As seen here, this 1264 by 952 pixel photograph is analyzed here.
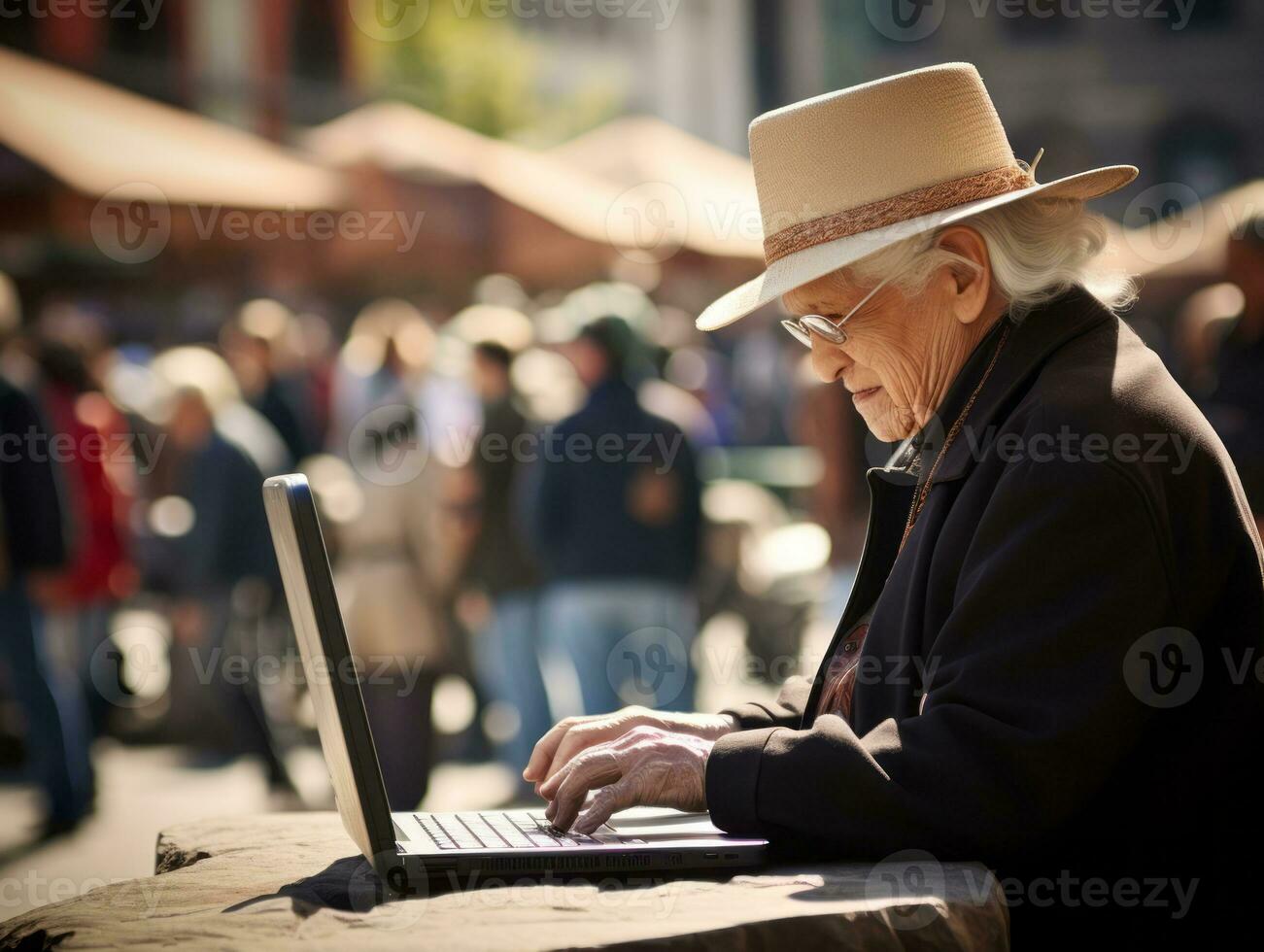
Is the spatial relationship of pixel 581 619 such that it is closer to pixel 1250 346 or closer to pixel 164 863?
pixel 1250 346

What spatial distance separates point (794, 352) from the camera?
1291cm

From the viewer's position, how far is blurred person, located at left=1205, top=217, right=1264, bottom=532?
5070 mm

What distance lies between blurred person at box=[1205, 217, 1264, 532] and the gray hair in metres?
3.13

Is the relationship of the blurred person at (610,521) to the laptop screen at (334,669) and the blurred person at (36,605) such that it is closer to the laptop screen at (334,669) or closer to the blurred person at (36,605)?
the blurred person at (36,605)

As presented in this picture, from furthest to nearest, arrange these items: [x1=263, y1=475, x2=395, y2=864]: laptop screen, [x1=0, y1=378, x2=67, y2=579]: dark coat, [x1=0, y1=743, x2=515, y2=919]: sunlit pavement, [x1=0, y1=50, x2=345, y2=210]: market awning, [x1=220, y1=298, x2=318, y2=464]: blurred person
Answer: [x1=0, y1=50, x2=345, y2=210]: market awning, [x1=220, y1=298, x2=318, y2=464]: blurred person, [x1=0, y1=378, x2=67, y2=579]: dark coat, [x1=0, y1=743, x2=515, y2=919]: sunlit pavement, [x1=263, y1=475, x2=395, y2=864]: laptop screen

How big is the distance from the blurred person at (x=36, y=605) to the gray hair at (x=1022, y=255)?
5113mm

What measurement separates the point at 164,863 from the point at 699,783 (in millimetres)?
873

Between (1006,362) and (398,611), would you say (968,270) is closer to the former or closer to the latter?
(1006,362)

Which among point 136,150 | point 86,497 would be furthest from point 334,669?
point 136,150

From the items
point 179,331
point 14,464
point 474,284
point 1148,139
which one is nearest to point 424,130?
point 474,284

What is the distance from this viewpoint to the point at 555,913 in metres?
1.65

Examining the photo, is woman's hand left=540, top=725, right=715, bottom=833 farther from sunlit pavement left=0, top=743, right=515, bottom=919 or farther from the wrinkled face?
sunlit pavement left=0, top=743, right=515, bottom=919

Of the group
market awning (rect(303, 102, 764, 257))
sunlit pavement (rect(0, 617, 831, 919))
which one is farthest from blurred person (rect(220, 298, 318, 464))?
market awning (rect(303, 102, 764, 257))

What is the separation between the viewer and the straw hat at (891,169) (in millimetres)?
2176
